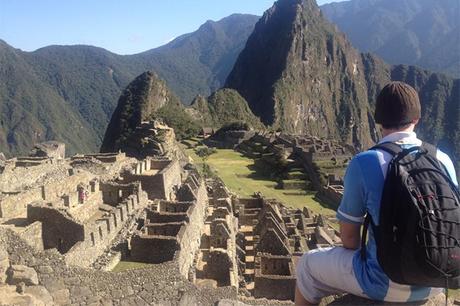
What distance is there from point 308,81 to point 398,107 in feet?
562

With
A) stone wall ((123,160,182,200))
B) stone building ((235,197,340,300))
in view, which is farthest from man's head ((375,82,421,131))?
stone wall ((123,160,182,200))

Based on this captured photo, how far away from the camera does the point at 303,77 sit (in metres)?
169

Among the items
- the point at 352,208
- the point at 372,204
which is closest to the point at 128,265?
the point at 352,208

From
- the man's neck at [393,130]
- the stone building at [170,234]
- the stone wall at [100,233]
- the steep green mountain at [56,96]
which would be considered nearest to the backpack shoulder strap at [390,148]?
the man's neck at [393,130]

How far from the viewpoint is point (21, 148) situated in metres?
112

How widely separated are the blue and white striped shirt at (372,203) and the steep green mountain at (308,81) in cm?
14387

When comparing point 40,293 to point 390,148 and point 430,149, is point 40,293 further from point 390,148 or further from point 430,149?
point 430,149

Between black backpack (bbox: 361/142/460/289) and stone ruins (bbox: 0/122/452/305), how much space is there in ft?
7.41

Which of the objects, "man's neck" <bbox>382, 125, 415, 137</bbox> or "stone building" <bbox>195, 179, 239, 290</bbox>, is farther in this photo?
"stone building" <bbox>195, 179, 239, 290</bbox>

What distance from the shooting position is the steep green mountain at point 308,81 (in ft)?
525

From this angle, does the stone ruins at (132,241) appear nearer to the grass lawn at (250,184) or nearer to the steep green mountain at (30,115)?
the grass lawn at (250,184)

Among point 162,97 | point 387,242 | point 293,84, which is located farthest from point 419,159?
point 293,84

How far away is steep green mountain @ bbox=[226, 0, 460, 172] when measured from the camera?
160 m

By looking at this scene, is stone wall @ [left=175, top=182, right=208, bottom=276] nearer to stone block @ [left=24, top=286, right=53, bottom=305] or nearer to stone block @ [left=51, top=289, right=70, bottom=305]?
stone block @ [left=51, top=289, right=70, bottom=305]
